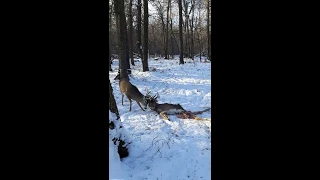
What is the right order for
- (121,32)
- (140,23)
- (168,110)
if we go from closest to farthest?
(168,110)
(121,32)
(140,23)

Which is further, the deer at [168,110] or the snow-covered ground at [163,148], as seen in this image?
the deer at [168,110]

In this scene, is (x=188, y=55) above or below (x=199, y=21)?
below

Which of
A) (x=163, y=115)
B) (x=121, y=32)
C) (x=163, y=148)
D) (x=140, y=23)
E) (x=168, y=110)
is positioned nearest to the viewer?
(x=163, y=148)

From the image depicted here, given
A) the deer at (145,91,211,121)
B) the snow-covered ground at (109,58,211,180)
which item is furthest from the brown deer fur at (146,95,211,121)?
the snow-covered ground at (109,58,211,180)

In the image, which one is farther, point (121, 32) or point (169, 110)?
point (121, 32)

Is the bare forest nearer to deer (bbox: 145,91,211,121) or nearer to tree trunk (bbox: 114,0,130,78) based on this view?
tree trunk (bbox: 114,0,130,78)

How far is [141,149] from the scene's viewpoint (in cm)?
494

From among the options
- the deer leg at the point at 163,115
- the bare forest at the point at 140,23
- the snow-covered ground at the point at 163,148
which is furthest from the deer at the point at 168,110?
the bare forest at the point at 140,23

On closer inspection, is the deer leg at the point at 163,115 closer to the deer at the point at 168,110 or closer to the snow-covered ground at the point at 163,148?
the deer at the point at 168,110

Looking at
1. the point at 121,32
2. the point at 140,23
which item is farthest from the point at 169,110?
the point at 140,23

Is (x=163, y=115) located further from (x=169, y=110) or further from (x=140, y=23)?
(x=140, y=23)
